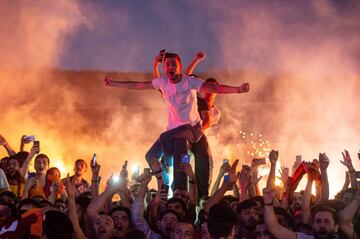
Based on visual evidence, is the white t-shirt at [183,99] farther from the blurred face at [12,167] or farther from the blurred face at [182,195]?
the blurred face at [12,167]

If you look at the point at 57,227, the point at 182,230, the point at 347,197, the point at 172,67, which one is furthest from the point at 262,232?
the point at 172,67

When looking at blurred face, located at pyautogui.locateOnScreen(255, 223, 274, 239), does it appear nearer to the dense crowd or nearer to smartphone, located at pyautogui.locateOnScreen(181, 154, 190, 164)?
the dense crowd

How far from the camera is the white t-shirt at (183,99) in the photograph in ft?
22.7

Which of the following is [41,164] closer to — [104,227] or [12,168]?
[12,168]

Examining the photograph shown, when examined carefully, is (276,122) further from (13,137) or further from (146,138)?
(13,137)

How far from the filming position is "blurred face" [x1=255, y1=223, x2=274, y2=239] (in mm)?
4836

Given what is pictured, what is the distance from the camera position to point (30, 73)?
49.0 feet

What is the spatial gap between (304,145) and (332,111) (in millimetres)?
1925

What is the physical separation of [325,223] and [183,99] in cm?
252

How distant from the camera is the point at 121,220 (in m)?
5.25

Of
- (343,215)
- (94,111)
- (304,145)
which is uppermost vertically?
(94,111)

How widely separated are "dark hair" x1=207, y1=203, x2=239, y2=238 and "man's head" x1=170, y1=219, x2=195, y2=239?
645mm

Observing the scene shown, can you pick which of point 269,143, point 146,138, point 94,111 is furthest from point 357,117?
point 94,111

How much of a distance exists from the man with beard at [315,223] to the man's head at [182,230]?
61 cm
